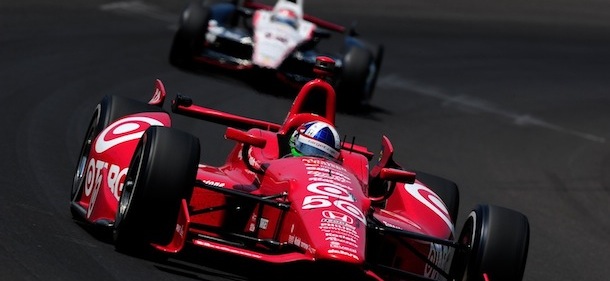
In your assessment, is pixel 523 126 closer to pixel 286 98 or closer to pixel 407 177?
pixel 286 98

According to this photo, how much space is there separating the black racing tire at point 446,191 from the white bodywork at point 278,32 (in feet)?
25.2

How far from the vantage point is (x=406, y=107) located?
1991 centimetres

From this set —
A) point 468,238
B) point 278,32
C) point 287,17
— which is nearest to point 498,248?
point 468,238

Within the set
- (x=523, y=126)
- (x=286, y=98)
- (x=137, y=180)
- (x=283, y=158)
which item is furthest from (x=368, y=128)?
(x=137, y=180)

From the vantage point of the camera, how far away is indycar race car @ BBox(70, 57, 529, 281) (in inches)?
335

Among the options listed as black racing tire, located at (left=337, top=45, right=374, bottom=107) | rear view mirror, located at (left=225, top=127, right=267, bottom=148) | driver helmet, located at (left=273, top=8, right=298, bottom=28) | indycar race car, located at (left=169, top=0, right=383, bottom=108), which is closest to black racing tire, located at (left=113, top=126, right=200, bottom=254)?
rear view mirror, located at (left=225, top=127, right=267, bottom=148)

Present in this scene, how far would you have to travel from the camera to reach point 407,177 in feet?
31.1

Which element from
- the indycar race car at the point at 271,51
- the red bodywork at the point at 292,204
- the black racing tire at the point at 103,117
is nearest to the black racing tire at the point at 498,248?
the red bodywork at the point at 292,204

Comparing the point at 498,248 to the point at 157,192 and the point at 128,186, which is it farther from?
the point at 128,186

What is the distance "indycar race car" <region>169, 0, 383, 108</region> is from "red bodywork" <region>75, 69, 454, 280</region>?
7953mm

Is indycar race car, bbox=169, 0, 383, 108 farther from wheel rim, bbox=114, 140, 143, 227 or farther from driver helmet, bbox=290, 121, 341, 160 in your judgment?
wheel rim, bbox=114, 140, 143, 227

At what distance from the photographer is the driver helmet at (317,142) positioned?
9766mm

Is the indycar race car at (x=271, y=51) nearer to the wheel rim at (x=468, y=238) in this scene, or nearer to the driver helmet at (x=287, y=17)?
the driver helmet at (x=287, y=17)

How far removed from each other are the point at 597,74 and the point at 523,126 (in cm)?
599
